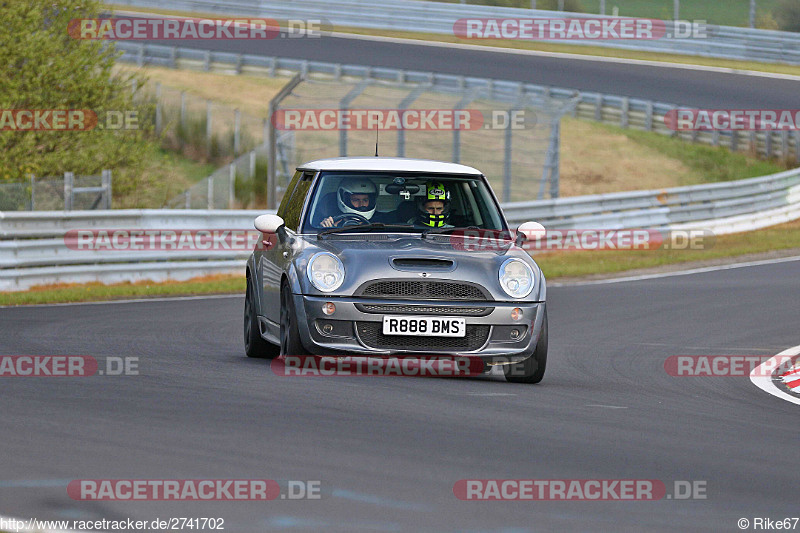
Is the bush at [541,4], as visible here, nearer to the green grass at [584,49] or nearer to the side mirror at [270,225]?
the green grass at [584,49]

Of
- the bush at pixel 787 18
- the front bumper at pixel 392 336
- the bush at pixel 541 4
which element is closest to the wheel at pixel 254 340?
the front bumper at pixel 392 336

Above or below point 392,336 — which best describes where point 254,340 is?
below

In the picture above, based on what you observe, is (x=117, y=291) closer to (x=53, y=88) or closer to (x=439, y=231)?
(x=53, y=88)

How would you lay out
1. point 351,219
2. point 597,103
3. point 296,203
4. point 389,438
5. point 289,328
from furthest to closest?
1. point 597,103
2. point 296,203
3. point 351,219
4. point 289,328
5. point 389,438

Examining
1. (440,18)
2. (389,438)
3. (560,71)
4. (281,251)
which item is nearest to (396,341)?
(281,251)

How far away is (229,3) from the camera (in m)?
46.8

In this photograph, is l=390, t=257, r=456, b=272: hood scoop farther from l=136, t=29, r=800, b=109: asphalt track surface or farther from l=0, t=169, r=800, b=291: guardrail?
l=136, t=29, r=800, b=109: asphalt track surface

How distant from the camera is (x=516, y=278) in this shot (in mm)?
9547

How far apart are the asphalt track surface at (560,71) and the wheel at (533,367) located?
27.2 m

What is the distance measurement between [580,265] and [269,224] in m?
12.7

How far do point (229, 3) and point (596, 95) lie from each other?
15.3 metres

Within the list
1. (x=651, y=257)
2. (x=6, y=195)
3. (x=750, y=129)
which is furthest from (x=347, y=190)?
(x=750, y=129)

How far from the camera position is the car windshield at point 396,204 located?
33.7 ft

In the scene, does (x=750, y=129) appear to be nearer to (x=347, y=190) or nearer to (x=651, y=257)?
(x=651, y=257)
